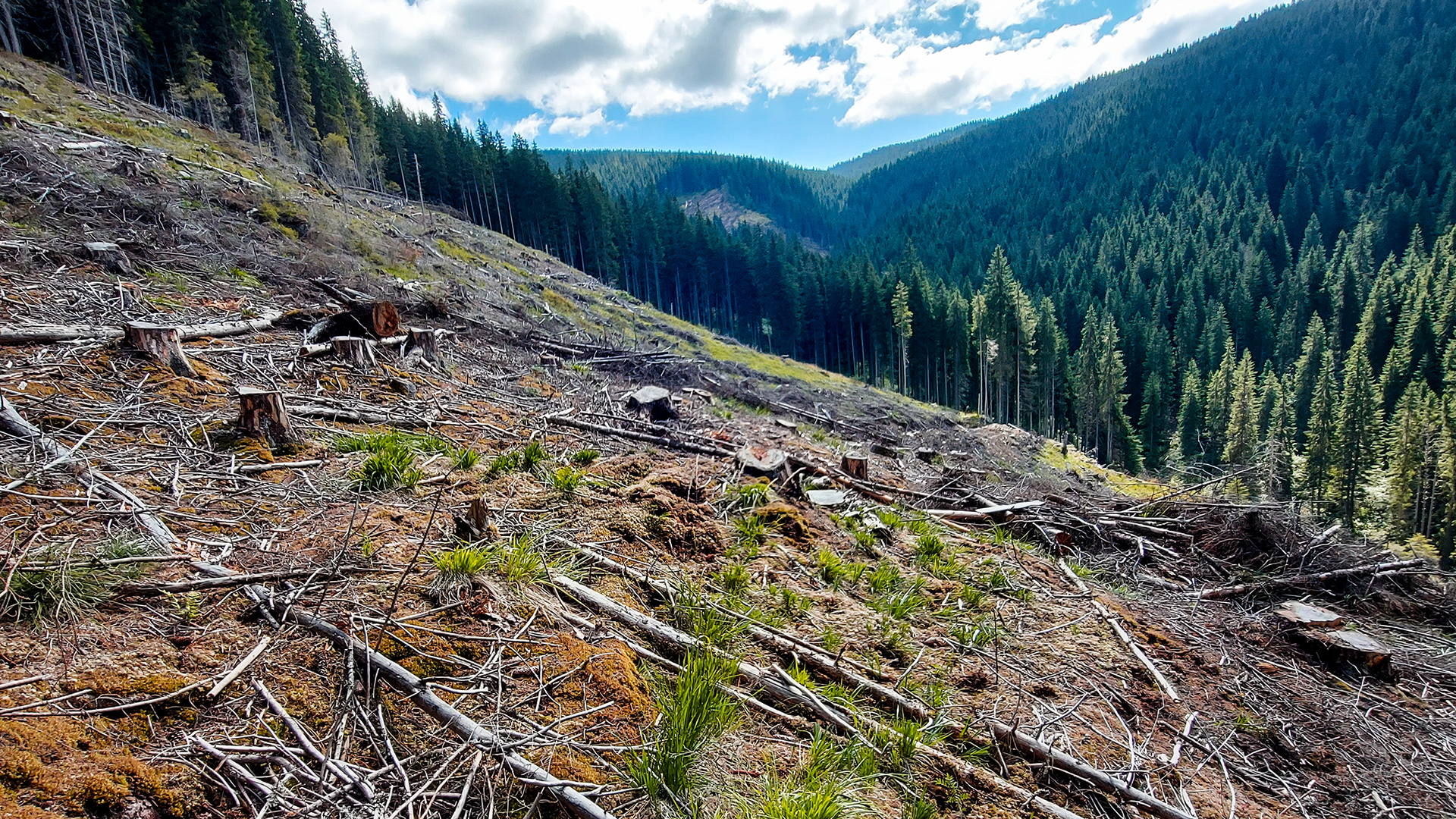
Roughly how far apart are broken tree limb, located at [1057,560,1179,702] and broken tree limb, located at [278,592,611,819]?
154 inches

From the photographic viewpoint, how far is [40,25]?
3338 centimetres

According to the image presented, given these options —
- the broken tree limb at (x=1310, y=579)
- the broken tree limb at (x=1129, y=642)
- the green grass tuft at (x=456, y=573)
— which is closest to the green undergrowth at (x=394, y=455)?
the green grass tuft at (x=456, y=573)

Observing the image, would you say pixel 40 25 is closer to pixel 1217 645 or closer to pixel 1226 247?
pixel 1217 645

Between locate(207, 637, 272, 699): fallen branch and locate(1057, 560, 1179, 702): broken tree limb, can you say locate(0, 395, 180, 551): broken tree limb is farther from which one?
locate(1057, 560, 1179, 702): broken tree limb

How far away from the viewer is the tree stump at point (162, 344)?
551 centimetres

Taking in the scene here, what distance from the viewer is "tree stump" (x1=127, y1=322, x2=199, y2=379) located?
18.1 ft

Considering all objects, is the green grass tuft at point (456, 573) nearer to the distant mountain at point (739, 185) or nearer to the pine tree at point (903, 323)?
the pine tree at point (903, 323)

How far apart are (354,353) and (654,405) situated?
12.9 ft

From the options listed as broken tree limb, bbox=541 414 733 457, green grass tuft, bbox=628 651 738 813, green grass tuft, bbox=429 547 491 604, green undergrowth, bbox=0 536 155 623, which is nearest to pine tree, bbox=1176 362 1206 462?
broken tree limb, bbox=541 414 733 457

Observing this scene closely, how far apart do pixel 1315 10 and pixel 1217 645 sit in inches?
8891

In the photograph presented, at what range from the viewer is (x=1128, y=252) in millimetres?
91625

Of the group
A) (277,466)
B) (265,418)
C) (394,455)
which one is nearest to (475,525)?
(394,455)

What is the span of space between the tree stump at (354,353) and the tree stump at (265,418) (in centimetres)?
250

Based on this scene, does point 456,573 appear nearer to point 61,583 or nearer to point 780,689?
point 61,583
